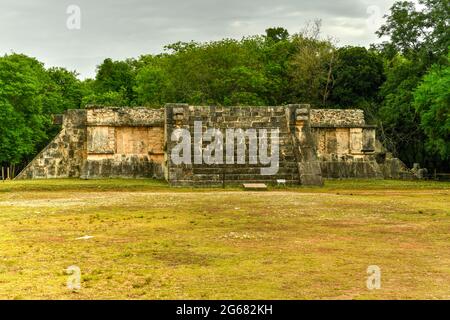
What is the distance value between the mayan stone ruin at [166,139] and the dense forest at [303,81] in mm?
9946

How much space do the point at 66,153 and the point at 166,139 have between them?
14.4 feet

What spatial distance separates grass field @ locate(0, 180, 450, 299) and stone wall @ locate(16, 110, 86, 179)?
9.35 meters

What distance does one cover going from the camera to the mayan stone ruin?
26188 mm

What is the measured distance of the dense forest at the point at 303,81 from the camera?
4166cm

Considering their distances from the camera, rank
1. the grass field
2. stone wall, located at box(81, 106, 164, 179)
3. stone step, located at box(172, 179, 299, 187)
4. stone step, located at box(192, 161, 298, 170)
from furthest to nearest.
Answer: stone wall, located at box(81, 106, 164, 179)
stone step, located at box(192, 161, 298, 170)
stone step, located at box(172, 179, 299, 187)
the grass field

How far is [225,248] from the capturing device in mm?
9531

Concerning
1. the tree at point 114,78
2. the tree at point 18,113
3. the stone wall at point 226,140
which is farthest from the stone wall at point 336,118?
the tree at point 114,78

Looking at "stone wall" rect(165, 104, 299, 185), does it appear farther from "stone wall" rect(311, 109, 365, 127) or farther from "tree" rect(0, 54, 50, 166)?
"tree" rect(0, 54, 50, 166)

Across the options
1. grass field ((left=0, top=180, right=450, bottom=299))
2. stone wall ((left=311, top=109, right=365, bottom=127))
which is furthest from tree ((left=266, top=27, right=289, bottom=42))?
grass field ((left=0, top=180, right=450, bottom=299))

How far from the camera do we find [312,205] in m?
16.1

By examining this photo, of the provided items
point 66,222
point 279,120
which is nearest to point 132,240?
point 66,222

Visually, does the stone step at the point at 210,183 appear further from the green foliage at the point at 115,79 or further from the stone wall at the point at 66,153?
the green foliage at the point at 115,79
